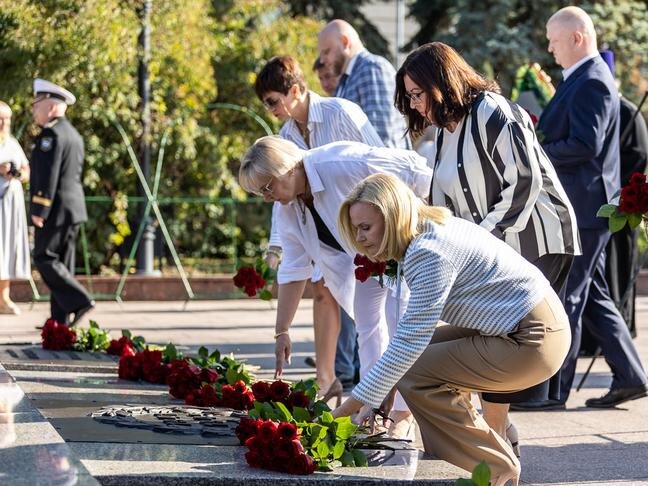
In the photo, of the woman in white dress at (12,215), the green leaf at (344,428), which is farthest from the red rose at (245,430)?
the woman in white dress at (12,215)

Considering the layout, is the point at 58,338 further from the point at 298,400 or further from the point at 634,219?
the point at 634,219

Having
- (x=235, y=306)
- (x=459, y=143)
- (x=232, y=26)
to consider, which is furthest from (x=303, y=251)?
(x=232, y=26)

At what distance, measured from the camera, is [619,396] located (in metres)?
6.34

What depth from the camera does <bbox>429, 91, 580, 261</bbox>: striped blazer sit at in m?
4.74

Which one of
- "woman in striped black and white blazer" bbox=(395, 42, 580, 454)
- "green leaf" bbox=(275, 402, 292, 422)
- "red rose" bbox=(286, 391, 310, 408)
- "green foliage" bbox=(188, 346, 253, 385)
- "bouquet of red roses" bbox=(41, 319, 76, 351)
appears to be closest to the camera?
"green leaf" bbox=(275, 402, 292, 422)

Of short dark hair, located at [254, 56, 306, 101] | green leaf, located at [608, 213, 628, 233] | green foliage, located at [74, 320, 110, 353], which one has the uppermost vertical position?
short dark hair, located at [254, 56, 306, 101]

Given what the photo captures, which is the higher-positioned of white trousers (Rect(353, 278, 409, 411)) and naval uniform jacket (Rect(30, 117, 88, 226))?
naval uniform jacket (Rect(30, 117, 88, 226))

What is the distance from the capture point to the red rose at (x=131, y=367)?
5988 millimetres

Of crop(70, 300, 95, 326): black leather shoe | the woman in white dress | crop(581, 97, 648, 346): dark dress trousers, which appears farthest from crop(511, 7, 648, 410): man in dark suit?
the woman in white dress

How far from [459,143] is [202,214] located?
10.4 metres

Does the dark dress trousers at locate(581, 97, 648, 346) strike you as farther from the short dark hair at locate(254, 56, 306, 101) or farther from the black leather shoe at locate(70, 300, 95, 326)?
the black leather shoe at locate(70, 300, 95, 326)

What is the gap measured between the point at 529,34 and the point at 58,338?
52.8ft

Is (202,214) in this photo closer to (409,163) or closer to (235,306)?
(235,306)

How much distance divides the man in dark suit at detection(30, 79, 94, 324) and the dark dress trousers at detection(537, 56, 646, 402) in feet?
13.2
